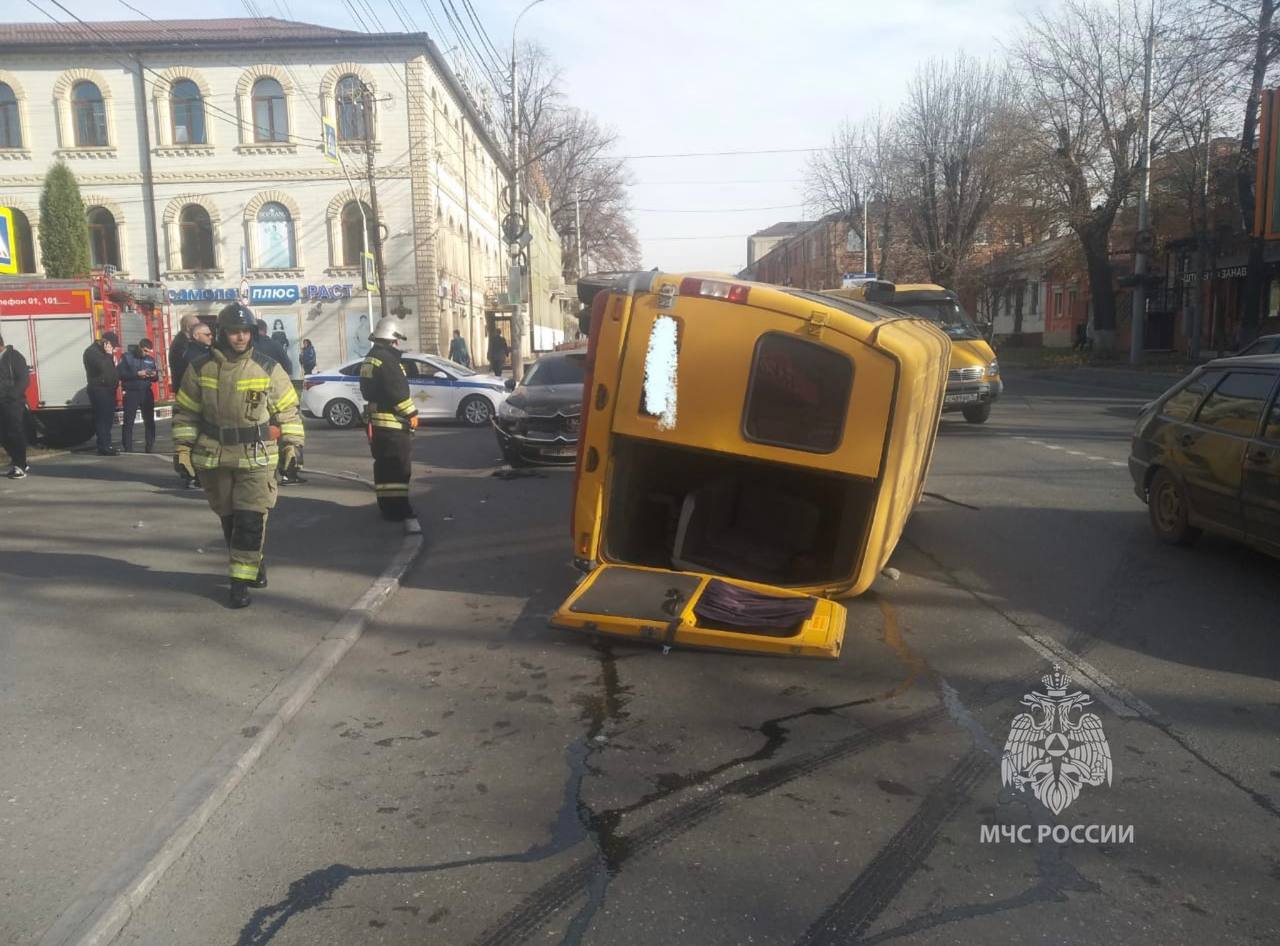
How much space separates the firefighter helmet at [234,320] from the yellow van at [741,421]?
7.10ft

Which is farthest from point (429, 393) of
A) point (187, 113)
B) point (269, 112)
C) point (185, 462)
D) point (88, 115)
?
point (88, 115)

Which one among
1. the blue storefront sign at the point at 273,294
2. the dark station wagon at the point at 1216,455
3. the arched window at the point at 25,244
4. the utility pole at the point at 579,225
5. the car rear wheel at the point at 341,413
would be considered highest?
the utility pole at the point at 579,225

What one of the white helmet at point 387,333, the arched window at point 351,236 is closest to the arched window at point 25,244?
the arched window at point 351,236

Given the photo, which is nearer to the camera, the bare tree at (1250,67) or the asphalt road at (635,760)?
the asphalt road at (635,760)

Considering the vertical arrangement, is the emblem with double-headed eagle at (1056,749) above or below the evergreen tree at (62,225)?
below

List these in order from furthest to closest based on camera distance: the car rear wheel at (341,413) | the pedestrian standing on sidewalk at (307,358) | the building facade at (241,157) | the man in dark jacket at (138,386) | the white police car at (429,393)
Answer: the building facade at (241,157) < the pedestrian standing on sidewalk at (307,358) < the car rear wheel at (341,413) < the white police car at (429,393) < the man in dark jacket at (138,386)

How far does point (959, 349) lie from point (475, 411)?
8759mm

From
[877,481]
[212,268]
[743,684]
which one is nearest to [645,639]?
[743,684]

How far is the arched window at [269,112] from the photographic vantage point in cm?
3588

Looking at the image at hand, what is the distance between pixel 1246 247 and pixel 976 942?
3889 cm

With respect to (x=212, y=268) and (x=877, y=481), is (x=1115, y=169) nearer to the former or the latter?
(x=212, y=268)

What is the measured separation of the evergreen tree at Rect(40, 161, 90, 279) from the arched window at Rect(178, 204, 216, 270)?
3.78 m

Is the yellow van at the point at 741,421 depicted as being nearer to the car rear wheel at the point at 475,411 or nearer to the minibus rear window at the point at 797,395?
the minibus rear window at the point at 797,395

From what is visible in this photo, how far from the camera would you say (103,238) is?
3681 centimetres
